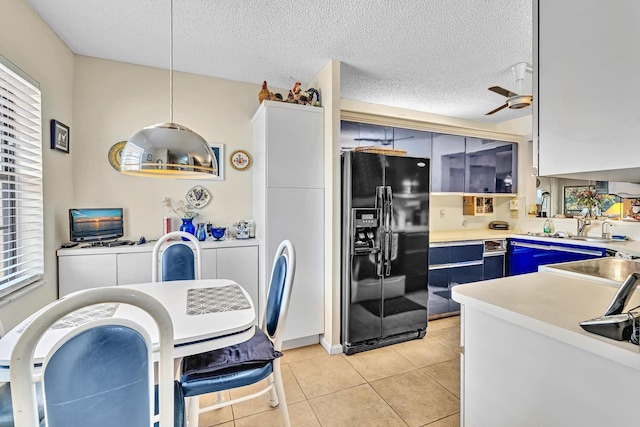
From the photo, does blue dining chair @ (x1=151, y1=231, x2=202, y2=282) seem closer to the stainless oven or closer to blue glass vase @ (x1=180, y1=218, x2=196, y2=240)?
blue glass vase @ (x1=180, y1=218, x2=196, y2=240)

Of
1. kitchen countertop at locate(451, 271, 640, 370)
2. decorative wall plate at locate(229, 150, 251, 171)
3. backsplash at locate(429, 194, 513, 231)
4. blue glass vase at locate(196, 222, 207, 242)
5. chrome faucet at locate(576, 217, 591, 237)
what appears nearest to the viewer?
kitchen countertop at locate(451, 271, 640, 370)

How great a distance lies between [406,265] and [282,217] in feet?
4.23

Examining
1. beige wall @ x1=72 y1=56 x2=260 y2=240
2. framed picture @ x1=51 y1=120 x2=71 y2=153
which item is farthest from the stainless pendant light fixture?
beige wall @ x1=72 y1=56 x2=260 y2=240

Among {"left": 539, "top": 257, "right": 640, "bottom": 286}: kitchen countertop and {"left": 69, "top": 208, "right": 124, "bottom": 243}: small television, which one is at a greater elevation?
{"left": 69, "top": 208, "right": 124, "bottom": 243}: small television

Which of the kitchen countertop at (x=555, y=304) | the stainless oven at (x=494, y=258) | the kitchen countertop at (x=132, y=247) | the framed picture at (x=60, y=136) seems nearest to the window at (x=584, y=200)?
the stainless oven at (x=494, y=258)

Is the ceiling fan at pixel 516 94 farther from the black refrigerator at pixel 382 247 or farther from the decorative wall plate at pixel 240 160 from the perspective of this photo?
the decorative wall plate at pixel 240 160

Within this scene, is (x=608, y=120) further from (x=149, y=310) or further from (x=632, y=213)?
(x=632, y=213)

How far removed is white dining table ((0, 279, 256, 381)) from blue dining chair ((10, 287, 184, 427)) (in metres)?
0.36

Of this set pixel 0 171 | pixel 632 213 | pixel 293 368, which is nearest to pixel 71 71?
pixel 0 171

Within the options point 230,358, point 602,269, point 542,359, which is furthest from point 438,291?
point 230,358

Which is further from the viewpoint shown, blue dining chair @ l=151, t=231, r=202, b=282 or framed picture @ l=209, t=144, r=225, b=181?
framed picture @ l=209, t=144, r=225, b=181

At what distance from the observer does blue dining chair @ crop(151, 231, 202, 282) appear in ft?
7.44

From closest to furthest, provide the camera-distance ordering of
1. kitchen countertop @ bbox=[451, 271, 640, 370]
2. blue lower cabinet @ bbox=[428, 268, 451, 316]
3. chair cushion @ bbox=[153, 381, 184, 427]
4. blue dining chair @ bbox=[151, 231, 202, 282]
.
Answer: kitchen countertop @ bbox=[451, 271, 640, 370]
chair cushion @ bbox=[153, 381, 184, 427]
blue dining chair @ bbox=[151, 231, 202, 282]
blue lower cabinet @ bbox=[428, 268, 451, 316]

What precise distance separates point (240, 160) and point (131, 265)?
1421 millimetres
